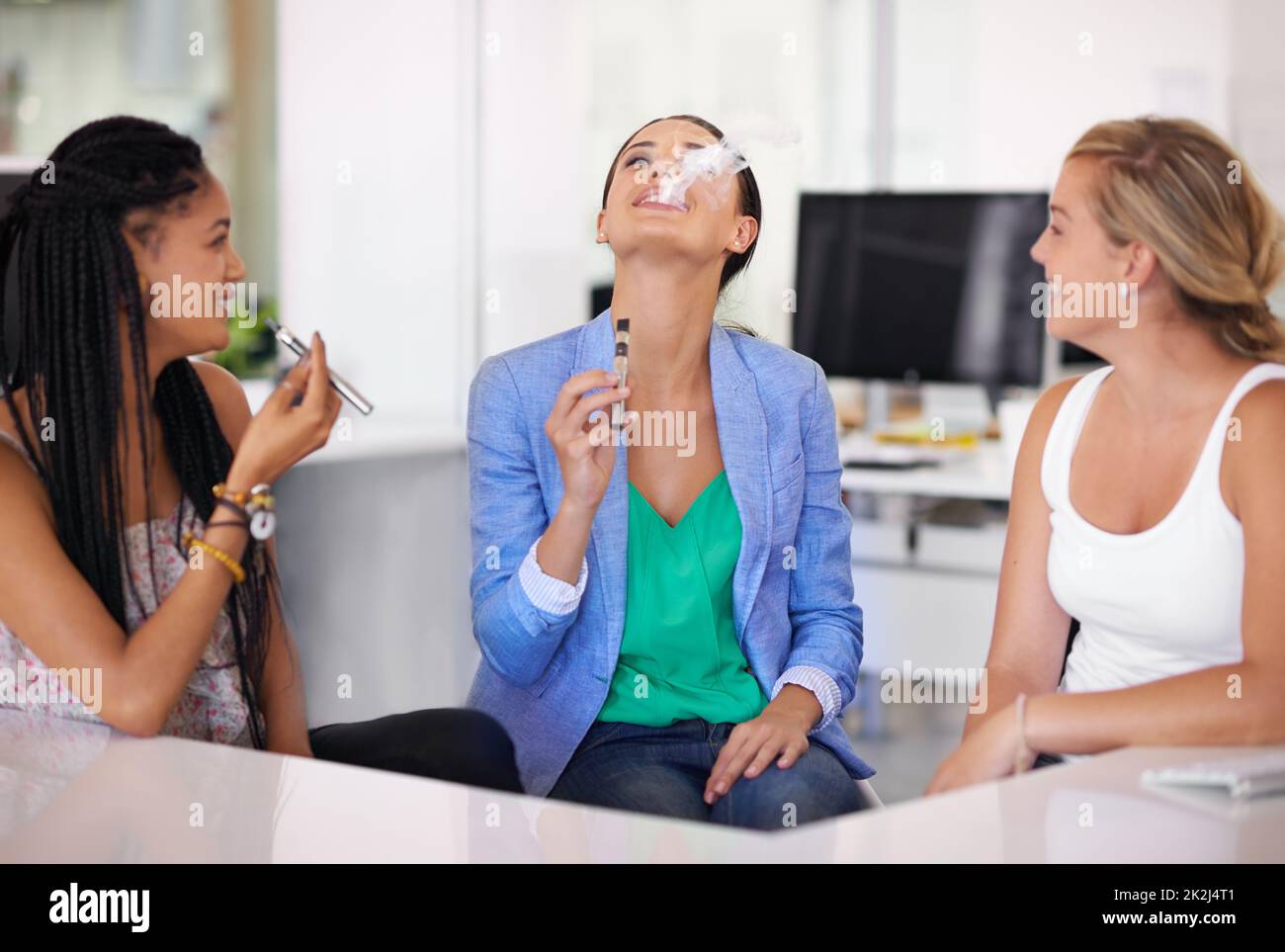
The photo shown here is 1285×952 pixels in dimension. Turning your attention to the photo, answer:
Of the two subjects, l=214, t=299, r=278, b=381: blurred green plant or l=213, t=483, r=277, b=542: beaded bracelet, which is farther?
l=214, t=299, r=278, b=381: blurred green plant

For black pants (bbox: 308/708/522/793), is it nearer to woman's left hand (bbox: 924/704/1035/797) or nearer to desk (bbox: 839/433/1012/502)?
woman's left hand (bbox: 924/704/1035/797)

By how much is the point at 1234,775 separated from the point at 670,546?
2.77 ft

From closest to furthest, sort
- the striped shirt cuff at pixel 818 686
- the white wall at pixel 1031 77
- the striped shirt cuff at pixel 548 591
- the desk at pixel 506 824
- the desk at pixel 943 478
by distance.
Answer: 1. the desk at pixel 506 824
2. the striped shirt cuff at pixel 548 591
3. the striped shirt cuff at pixel 818 686
4. the desk at pixel 943 478
5. the white wall at pixel 1031 77

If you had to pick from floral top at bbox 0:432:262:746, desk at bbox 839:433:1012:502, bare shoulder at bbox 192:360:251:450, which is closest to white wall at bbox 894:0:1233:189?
desk at bbox 839:433:1012:502

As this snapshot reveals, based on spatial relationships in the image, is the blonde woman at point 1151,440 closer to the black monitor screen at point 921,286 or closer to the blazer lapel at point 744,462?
the blazer lapel at point 744,462

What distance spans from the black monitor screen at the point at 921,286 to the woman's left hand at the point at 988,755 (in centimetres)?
251

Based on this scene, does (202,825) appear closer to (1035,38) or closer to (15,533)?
(15,533)

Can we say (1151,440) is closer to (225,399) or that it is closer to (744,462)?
(744,462)

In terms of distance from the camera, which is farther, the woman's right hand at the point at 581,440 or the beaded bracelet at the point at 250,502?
the woman's right hand at the point at 581,440

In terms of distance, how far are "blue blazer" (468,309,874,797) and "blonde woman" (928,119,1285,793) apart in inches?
10.4

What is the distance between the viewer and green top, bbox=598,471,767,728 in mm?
1804

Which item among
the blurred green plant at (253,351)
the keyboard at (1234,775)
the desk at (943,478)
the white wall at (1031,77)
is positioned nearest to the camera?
the keyboard at (1234,775)

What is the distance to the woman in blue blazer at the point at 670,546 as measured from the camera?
5.64 ft

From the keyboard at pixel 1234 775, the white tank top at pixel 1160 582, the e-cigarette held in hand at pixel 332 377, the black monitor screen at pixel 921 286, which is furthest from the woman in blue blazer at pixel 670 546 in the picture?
the black monitor screen at pixel 921 286
